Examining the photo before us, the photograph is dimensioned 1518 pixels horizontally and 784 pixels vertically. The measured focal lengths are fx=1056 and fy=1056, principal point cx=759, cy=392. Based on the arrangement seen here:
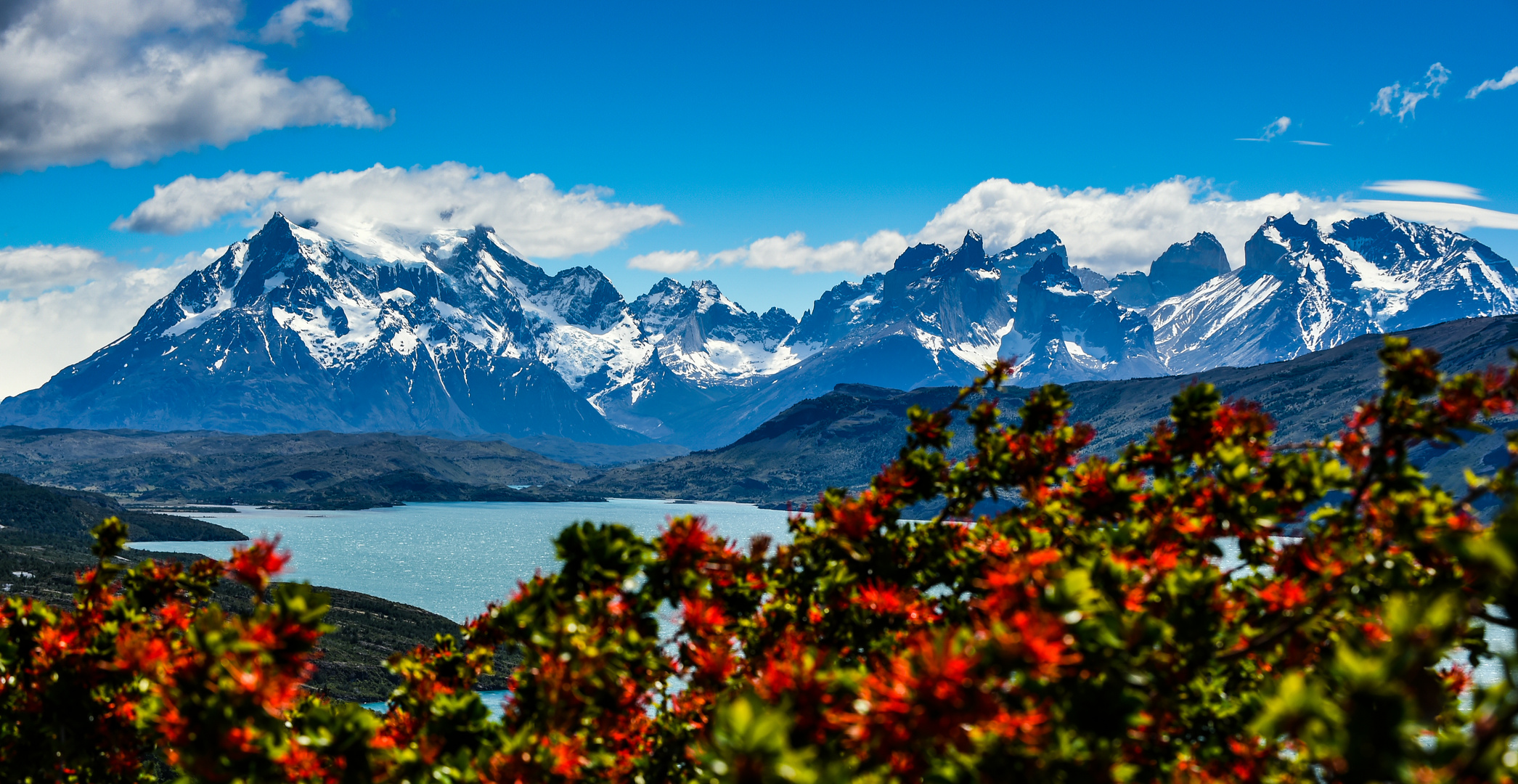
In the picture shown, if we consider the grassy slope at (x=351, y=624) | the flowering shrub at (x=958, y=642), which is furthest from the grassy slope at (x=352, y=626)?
the flowering shrub at (x=958, y=642)

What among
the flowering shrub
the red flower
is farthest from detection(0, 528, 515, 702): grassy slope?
the red flower

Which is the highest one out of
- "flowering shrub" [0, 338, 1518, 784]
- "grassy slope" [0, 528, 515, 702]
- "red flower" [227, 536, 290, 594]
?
"red flower" [227, 536, 290, 594]

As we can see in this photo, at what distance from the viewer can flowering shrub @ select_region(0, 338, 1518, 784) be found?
716cm

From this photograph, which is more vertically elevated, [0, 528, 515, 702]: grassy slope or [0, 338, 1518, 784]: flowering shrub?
[0, 338, 1518, 784]: flowering shrub

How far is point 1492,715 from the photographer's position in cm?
600

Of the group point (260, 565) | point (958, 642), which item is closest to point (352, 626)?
point (260, 565)

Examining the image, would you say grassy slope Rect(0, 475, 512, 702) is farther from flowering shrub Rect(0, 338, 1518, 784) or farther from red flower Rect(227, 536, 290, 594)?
red flower Rect(227, 536, 290, 594)

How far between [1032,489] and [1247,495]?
2.35 meters

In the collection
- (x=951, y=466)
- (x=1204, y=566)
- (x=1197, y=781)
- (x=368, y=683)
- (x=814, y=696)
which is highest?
(x=951, y=466)

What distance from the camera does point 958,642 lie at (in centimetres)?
735

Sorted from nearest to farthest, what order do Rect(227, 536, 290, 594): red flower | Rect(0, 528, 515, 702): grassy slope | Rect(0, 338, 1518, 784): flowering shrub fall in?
Rect(0, 338, 1518, 784): flowering shrub < Rect(227, 536, 290, 594): red flower < Rect(0, 528, 515, 702): grassy slope

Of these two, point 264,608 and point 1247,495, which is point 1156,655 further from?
point 264,608

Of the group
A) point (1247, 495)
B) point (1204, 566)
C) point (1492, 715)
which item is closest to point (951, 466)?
point (1247, 495)

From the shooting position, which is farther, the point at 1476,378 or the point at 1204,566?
the point at 1476,378
